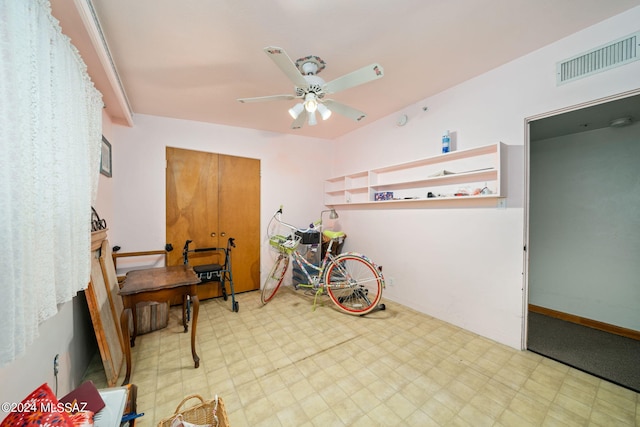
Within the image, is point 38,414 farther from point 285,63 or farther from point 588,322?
point 588,322

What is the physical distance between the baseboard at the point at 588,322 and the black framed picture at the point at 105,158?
18.2ft

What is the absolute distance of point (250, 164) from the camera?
3.66 m

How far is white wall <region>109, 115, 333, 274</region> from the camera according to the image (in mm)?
2895

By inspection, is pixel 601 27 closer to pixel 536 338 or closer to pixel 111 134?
pixel 536 338

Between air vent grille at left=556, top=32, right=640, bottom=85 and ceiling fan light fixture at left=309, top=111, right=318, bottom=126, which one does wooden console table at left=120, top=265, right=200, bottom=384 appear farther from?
air vent grille at left=556, top=32, right=640, bottom=85

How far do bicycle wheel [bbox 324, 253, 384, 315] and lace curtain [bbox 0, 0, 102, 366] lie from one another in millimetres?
2344

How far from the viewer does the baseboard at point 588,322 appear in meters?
2.30

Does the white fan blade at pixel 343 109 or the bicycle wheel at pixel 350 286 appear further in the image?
the bicycle wheel at pixel 350 286

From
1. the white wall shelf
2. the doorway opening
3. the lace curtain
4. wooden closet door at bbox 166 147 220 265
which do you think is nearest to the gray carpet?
the doorway opening

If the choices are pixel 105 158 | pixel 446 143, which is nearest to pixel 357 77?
pixel 446 143

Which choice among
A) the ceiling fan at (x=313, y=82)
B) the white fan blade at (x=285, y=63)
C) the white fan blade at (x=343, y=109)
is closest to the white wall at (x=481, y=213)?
the white fan blade at (x=343, y=109)

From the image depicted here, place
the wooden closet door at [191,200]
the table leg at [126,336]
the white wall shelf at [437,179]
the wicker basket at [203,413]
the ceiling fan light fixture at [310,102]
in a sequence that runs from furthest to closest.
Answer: the wooden closet door at [191,200] < the white wall shelf at [437,179] < the ceiling fan light fixture at [310,102] < the table leg at [126,336] < the wicker basket at [203,413]

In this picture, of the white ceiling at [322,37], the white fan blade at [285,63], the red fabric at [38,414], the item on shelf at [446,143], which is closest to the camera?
the red fabric at [38,414]

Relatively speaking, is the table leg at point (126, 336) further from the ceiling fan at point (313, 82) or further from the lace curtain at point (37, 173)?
the ceiling fan at point (313, 82)
